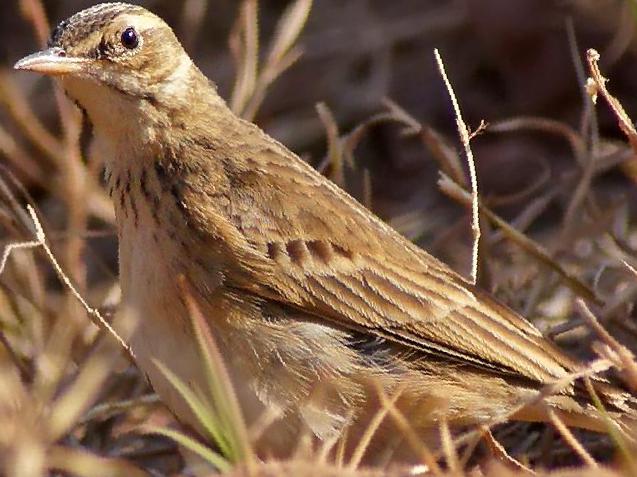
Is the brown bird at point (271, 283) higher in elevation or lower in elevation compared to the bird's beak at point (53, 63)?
lower

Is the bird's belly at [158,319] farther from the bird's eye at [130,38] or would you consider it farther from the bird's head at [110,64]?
the bird's eye at [130,38]

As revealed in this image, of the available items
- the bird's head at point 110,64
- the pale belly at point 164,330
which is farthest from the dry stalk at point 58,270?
the bird's head at point 110,64

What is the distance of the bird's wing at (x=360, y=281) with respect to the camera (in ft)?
14.5

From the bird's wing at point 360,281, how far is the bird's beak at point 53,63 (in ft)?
1.84

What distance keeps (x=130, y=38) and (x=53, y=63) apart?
0.30m

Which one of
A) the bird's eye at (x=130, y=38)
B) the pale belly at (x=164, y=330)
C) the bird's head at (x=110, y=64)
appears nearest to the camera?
the pale belly at (x=164, y=330)

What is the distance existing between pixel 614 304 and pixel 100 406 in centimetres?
172

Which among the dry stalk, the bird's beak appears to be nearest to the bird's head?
the bird's beak

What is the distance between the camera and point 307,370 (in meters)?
4.25

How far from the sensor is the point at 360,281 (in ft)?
14.9

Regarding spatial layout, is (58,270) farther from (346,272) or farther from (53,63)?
(346,272)

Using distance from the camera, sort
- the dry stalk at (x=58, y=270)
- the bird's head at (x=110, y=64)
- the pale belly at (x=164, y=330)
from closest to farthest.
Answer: the pale belly at (x=164, y=330) → the dry stalk at (x=58, y=270) → the bird's head at (x=110, y=64)

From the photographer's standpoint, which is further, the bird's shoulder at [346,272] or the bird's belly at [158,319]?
the bird's shoulder at [346,272]

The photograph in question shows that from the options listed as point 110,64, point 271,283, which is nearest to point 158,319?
point 271,283
